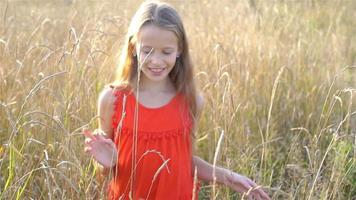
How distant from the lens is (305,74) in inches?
124

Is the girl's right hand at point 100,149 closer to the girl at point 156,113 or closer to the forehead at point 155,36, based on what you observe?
the girl at point 156,113

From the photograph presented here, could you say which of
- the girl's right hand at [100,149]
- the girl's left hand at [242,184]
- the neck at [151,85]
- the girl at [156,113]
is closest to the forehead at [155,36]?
the girl at [156,113]

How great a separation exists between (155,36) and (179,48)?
0.14m

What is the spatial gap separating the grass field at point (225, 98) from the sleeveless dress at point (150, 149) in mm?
113

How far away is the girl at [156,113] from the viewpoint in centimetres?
177

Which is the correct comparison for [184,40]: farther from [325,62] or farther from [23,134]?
[325,62]

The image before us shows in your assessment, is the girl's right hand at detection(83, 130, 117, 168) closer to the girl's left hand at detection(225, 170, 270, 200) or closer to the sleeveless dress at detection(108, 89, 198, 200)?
the sleeveless dress at detection(108, 89, 198, 200)

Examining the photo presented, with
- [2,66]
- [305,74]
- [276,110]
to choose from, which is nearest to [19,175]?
[2,66]

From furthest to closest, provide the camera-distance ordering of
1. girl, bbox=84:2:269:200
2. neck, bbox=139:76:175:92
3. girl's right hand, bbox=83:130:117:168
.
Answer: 1. neck, bbox=139:76:175:92
2. girl, bbox=84:2:269:200
3. girl's right hand, bbox=83:130:117:168

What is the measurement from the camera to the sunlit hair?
1.78 meters

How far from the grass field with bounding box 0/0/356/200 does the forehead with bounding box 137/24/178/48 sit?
219mm

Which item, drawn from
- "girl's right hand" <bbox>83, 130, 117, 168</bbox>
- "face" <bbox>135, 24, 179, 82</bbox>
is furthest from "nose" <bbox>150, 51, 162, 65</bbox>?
"girl's right hand" <bbox>83, 130, 117, 168</bbox>

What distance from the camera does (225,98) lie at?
2076 millimetres

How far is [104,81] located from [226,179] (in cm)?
98
